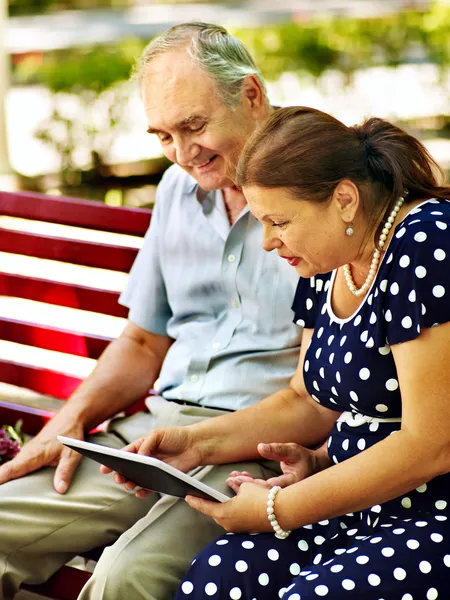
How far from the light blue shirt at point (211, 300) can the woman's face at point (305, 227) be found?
58cm

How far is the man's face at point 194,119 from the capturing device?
2.79 meters

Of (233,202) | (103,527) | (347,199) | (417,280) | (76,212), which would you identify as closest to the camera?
(417,280)

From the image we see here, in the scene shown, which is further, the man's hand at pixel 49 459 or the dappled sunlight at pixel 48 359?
the dappled sunlight at pixel 48 359

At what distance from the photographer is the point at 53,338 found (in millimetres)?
3580

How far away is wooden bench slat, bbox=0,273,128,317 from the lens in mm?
3475

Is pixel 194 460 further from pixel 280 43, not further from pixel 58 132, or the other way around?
pixel 280 43

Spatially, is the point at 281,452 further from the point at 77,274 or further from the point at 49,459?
the point at 77,274

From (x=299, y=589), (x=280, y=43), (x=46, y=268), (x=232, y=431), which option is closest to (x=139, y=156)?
(x=280, y=43)

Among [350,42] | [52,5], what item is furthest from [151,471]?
[52,5]

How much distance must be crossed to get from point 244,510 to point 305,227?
69 centimetres

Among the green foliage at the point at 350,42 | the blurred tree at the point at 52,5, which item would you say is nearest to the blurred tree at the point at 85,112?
the green foliage at the point at 350,42

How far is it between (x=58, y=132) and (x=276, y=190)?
317 inches

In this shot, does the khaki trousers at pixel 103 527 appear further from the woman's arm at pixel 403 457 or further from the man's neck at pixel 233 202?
the man's neck at pixel 233 202

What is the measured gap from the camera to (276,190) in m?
2.23
